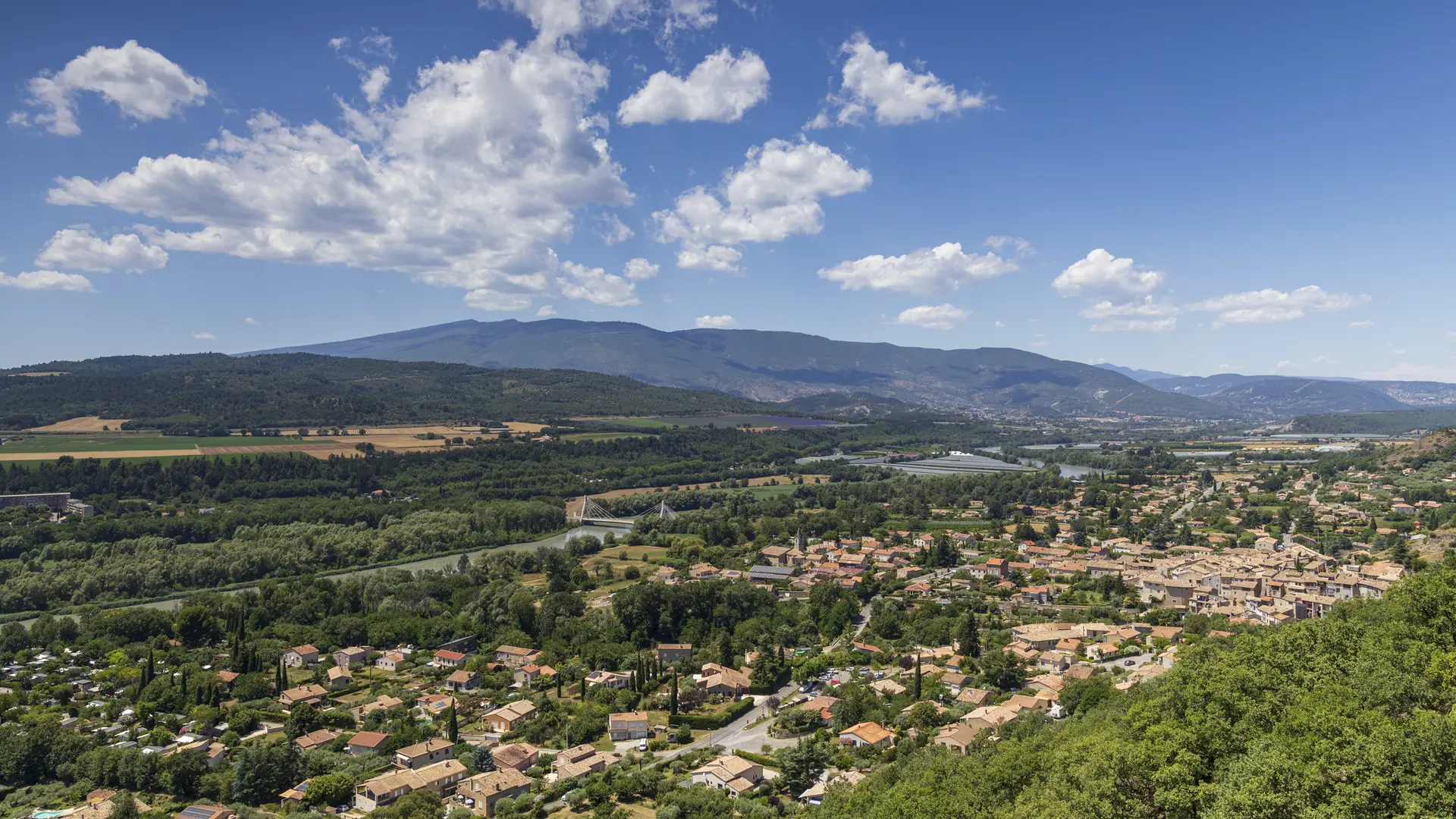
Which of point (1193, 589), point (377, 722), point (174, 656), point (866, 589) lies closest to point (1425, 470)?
point (1193, 589)

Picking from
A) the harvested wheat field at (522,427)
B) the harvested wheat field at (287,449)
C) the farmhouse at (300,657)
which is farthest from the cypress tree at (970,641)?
the harvested wheat field at (522,427)

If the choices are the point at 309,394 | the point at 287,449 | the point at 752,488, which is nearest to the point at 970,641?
the point at 752,488

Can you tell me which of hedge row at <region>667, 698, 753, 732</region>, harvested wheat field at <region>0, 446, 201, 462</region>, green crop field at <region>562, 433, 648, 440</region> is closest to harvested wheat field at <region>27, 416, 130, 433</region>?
harvested wheat field at <region>0, 446, 201, 462</region>

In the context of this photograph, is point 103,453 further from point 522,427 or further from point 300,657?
point 300,657

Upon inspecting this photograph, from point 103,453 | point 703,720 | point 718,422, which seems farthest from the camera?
point 718,422

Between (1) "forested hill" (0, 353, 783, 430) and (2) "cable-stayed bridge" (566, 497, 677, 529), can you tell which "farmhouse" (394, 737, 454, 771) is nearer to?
(2) "cable-stayed bridge" (566, 497, 677, 529)

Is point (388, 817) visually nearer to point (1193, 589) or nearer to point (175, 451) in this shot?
point (1193, 589)

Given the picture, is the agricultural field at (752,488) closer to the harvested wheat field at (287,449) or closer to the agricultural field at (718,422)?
the harvested wheat field at (287,449)
